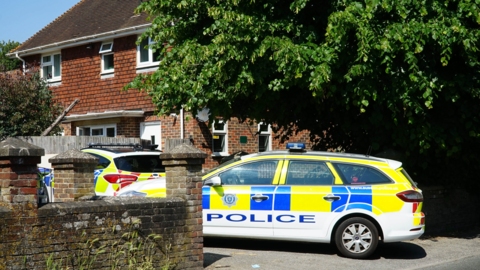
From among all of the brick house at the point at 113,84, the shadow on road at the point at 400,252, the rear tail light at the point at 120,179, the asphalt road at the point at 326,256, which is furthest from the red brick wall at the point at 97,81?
the shadow on road at the point at 400,252

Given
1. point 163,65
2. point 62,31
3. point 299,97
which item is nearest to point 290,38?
point 299,97

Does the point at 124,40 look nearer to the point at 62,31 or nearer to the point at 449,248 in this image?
the point at 62,31

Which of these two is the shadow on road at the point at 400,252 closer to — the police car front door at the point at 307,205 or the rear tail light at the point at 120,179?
the police car front door at the point at 307,205

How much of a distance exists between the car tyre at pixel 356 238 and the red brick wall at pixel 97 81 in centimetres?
1220

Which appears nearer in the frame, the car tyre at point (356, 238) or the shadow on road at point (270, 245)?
the car tyre at point (356, 238)

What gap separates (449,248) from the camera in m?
9.93

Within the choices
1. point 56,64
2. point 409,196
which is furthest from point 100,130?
point 409,196

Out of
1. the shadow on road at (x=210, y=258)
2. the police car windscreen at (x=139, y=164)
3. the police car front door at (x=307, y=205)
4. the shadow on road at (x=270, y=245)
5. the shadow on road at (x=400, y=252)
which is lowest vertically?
the shadow on road at (x=400, y=252)

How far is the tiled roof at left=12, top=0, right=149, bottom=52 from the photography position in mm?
21531

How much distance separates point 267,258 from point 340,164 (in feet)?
6.23

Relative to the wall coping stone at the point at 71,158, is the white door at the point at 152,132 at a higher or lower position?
higher

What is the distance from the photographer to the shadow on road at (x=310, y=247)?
9.12 m

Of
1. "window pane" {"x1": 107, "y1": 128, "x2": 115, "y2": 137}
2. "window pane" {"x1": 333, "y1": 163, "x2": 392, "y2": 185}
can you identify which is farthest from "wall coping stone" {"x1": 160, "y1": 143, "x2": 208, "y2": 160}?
"window pane" {"x1": 107, "y1": 128, "x2": 115, "y2": 137}

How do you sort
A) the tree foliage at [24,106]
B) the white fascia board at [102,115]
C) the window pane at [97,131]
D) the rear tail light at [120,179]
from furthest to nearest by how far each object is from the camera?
1. the window pane at [97,131]
2. the white fascia board at [102,115]
3. the tree foliage at [24,106]
4. the rear tail light at [120,179]
